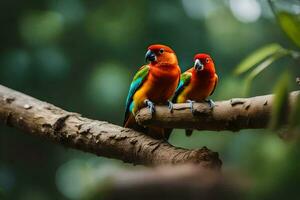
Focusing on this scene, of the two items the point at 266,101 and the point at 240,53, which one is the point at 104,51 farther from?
the point at 266,101

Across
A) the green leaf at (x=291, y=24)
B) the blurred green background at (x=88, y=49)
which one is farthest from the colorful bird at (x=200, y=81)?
the blurred green background at (x=88, y=49)

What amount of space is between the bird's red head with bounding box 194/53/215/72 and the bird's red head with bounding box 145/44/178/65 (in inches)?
3.2

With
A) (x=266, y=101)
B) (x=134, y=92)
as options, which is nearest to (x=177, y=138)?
(x=134, y=92)

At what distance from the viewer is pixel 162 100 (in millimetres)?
1559

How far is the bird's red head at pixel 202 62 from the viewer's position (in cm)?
149

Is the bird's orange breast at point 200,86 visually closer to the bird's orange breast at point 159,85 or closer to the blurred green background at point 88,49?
the bird's orange breast at point 159,85

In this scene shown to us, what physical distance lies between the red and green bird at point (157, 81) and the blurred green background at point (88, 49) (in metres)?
0.93

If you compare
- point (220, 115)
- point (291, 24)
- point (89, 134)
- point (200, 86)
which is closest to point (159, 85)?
point (200, 86)

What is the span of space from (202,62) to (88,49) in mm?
1668

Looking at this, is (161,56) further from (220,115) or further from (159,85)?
(220,115)

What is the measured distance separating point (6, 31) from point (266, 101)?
7.42 ft

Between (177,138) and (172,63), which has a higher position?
(172,63)

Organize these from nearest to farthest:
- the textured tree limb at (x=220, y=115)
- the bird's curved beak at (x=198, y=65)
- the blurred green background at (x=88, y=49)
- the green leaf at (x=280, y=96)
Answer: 1. the green leaf at (x=280, y=96)
2. the textured tree limb at (x=220, y=115)
3. the bird's curved beak at (x=198, y=65)
4. the blurred green background at (x=88, y=49)

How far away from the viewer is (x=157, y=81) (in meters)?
1.55
